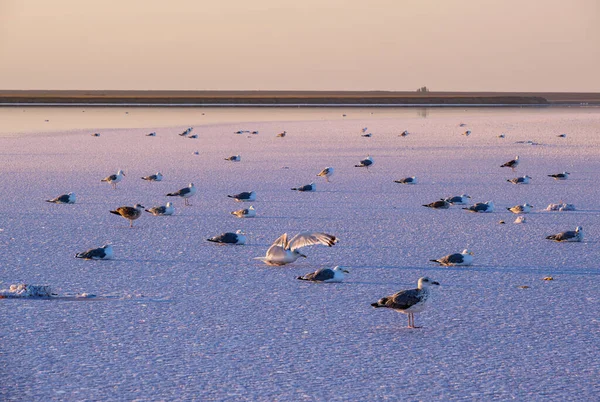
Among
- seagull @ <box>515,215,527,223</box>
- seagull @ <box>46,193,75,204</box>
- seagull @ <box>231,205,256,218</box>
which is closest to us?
seagull @ <box>515,215,527,223</box>

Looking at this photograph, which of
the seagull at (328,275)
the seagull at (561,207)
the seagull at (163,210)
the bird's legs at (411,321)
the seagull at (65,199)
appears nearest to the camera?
the bird's legs at (411,321)

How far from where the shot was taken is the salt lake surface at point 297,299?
7.57 metres

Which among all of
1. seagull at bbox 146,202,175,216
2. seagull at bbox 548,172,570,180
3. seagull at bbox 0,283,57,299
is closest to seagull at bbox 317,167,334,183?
seagull at bbox 548,172,570,180

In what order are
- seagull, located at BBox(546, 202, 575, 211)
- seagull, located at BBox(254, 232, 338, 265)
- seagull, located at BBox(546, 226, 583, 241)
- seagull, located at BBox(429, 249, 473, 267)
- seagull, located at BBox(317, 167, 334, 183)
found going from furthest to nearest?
seagull, located at BBox(317, 167, 334, 183) < seagull, located at BBox(546, 202, 575, 211) < seagull, located at BBox(546, 226, 583, 241) < seagull, located at BBox(429, 249, 473, 267) < seagull, located at BBox(254, 232, 338, 265)

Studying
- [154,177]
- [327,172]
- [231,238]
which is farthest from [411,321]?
[154,177]

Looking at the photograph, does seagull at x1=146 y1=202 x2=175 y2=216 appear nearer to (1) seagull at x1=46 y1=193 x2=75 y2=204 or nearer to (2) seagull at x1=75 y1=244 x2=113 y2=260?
(1) seagull at x1=46 y1=193 x2=75 y2=204

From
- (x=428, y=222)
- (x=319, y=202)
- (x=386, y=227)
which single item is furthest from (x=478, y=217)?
(x=319, y=202)

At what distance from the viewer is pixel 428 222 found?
16594 millimetres

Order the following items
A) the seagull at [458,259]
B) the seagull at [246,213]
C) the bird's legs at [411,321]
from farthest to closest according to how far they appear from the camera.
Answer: the seagull at [246,213] → the seagull at [458,259] → the bird's legs at [411,321]

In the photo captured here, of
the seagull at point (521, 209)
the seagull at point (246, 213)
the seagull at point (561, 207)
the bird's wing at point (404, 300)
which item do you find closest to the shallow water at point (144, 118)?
the seagull at point (246, 213)

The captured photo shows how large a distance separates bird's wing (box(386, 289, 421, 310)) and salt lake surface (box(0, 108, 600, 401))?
26cm

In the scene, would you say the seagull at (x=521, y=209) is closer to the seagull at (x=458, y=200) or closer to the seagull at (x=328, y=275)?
the seagull at (x=458, y=200)

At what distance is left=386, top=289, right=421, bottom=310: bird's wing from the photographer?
30.0 ft

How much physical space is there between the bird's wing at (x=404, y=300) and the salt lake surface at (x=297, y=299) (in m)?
0.26
